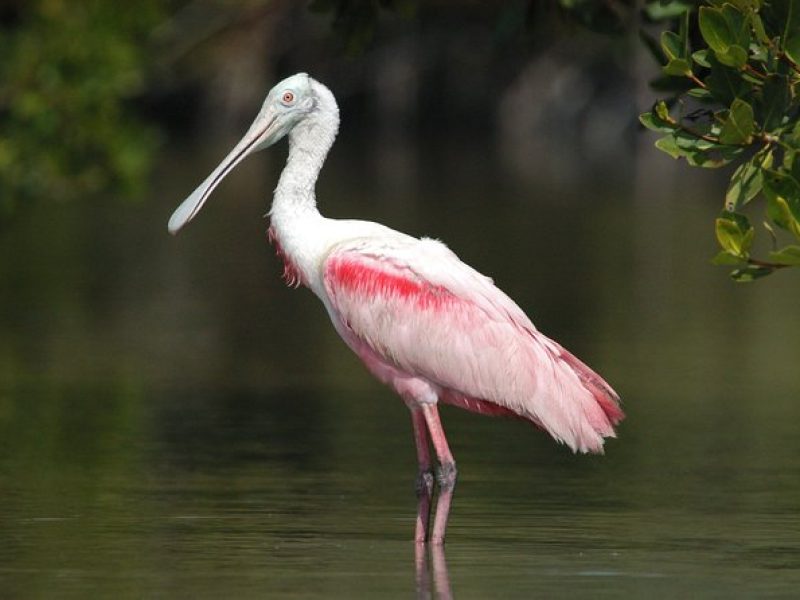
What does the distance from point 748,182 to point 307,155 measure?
2569 millimetres

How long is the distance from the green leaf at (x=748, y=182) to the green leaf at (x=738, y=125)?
0.18 metres

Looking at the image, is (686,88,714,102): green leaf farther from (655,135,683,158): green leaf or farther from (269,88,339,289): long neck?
(269,88,339,289): long neck

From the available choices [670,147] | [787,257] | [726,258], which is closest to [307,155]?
[670,147]

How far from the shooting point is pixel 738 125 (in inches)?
331

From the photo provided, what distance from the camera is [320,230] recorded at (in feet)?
34.3

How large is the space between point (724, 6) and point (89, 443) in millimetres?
5398

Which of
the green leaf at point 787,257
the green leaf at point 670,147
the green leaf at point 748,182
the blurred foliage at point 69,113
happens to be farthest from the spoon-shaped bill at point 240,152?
the blurred foliage at point 69,113

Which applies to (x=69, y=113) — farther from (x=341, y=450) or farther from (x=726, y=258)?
(x=726, y=258)

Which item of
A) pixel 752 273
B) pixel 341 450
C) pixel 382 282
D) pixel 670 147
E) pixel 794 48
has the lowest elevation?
pixel 341 450

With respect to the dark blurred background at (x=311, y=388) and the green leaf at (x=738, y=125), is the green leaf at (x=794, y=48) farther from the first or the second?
the dark blurred background at (x=311, y=388)

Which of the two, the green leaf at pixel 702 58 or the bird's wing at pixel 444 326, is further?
the bird's wing at pixel 444 326

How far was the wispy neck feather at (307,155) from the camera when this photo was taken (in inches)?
415

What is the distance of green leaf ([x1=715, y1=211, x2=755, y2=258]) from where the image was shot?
833cm

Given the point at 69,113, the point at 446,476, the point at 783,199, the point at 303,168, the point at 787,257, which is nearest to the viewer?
the point at 787,257
